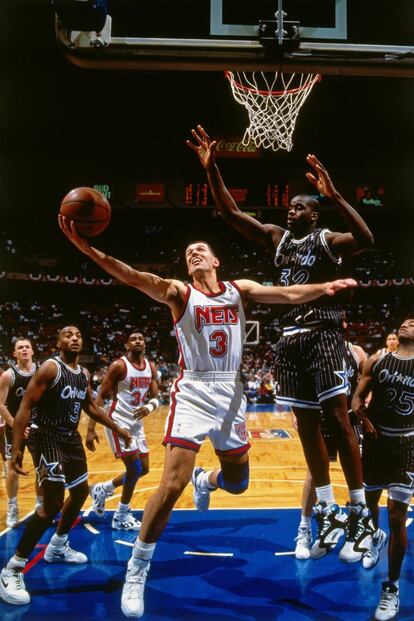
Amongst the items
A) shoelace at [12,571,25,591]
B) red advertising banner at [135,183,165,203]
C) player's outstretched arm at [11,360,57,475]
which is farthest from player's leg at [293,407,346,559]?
red advertising banner at [135,183,165,203]

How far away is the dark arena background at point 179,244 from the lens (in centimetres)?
443

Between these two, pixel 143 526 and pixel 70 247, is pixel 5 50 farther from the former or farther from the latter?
pixel 70 247

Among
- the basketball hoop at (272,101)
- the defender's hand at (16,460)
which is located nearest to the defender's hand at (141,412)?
the defender's hand at (16,460)

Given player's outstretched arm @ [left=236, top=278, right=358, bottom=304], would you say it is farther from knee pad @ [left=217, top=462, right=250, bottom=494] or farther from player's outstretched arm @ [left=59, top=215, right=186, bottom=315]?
knee pad @ [left=217, top=462, right=250, bottom=494]

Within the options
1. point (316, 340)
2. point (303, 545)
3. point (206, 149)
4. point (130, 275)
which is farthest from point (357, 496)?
point (206, 149)

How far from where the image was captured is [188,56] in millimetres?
4262

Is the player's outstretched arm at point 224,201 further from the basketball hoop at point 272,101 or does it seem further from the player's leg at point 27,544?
the player's leg at point 27,544

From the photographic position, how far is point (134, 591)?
368 cm

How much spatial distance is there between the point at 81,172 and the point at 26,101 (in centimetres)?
617

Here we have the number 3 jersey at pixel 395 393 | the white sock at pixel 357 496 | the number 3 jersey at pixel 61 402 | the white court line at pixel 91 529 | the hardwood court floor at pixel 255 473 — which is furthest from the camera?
the hardwood court floor at pixel 255 473

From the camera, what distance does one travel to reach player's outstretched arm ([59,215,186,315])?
367 centimetres

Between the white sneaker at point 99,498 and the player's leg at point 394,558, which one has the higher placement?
the player's leg at point 394,558

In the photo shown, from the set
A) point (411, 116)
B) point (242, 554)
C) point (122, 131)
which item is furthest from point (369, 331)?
point (242, 554)

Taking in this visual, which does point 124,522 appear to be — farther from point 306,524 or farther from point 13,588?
point 306,524
